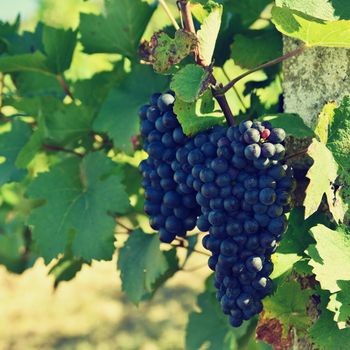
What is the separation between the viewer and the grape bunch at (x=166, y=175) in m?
1.34

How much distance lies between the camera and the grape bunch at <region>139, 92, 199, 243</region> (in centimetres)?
134

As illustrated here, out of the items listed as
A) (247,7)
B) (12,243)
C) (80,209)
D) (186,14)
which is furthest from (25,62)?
(12,243)

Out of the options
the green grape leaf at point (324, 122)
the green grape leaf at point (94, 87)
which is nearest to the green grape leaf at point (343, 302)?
the green grape leaf at point (324, 122)

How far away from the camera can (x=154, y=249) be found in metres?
1.61

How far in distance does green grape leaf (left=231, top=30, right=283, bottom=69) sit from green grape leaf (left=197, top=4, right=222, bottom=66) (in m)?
0.42

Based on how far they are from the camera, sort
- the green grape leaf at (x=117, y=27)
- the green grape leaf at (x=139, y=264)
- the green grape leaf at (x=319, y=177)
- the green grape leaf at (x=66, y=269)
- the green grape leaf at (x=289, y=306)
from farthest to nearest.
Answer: the green grape leaf at (x=66, y=269) < the green grape leaf at (x=117, y=27) < the green grape leaf at (x=139, y=264) < the green grape leaf at (x=289, y=306) < the green grape leaf at (x=319, y=177)

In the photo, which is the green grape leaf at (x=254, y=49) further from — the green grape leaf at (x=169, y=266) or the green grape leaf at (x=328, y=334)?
the green grape leaf at (x=328, y=334)

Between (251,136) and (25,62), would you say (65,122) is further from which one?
Answer: (251,136)

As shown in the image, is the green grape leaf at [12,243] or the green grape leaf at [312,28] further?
the green grape leaf at [12,243]

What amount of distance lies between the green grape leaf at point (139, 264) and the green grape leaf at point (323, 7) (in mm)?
596

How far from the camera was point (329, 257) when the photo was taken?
1.23 meters

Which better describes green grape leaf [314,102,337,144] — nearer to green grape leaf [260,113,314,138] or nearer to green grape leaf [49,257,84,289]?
green grape leaf [260,113,314,138]

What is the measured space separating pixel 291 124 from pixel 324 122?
10 cm

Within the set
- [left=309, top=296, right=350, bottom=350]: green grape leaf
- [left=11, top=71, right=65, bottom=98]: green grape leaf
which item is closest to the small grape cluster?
[left=309, top=296, right=350, bottom=350]: green grape leaf
